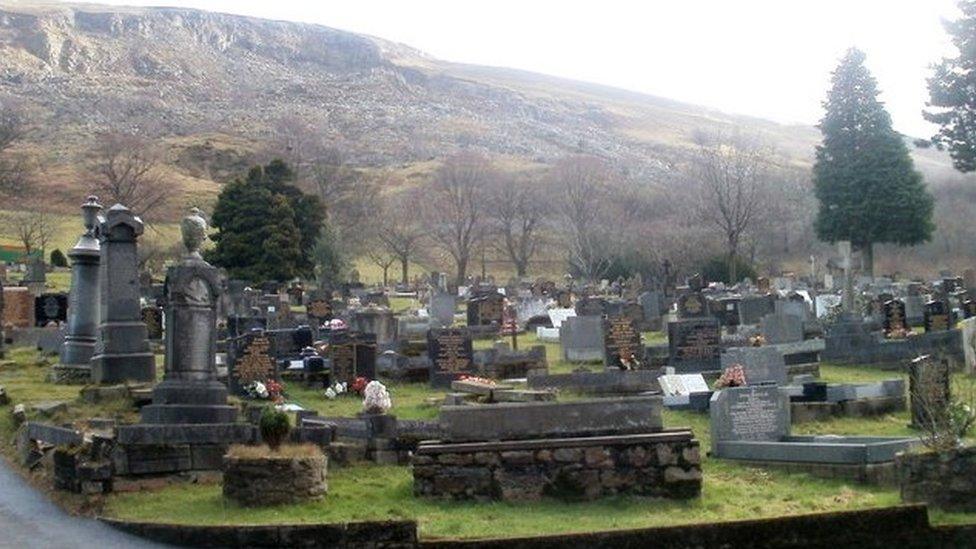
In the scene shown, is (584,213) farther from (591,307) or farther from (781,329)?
(781,329)

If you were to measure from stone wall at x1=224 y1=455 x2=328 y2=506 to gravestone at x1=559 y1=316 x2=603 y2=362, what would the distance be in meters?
13.7

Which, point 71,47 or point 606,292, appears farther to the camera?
point 71,47

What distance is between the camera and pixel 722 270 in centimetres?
5597

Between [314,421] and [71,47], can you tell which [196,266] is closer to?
[314,421]

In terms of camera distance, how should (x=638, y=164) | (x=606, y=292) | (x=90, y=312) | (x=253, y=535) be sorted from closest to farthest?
(x=253, y=535), (x=90, y=312), (x=606, y=292), (x=638, y=164)

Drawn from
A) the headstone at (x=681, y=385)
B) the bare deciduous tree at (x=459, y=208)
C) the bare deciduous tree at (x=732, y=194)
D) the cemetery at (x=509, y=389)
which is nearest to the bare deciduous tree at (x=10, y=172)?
the cemetery at (x=509, y=389)

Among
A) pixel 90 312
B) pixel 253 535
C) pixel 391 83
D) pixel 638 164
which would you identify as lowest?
pixel 253 535

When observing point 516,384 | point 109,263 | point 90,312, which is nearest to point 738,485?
point 516,384

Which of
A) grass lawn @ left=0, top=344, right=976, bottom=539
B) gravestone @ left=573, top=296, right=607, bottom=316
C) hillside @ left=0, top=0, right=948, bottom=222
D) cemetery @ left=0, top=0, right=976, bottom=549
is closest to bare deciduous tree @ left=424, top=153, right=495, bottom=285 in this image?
cemetery @ left=0, top=0, right=976, bottom=549

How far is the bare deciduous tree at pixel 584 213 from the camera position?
61.2m

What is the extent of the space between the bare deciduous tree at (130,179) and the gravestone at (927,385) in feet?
174

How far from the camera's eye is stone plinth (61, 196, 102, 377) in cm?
2142

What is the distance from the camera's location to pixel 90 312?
71.7ft

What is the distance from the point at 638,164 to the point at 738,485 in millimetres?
116633
